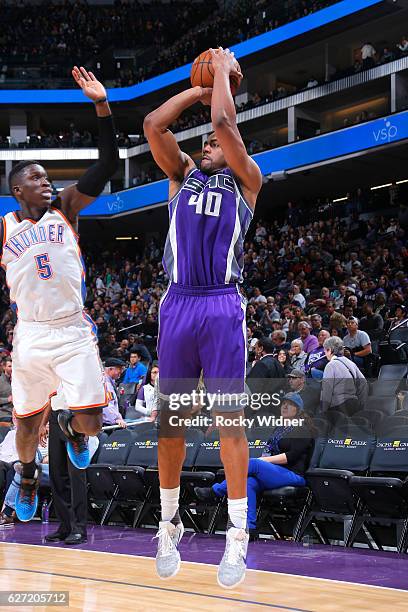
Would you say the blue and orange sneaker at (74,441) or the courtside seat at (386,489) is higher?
the blue and orange sneaker at (74,441)

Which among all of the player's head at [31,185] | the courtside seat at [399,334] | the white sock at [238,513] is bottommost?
the white sock at [238,513]

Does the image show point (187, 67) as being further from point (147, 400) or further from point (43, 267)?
point (43, 267)

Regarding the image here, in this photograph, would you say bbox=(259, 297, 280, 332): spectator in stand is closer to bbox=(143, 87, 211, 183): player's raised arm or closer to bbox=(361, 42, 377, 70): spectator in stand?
bbox=(143, 87, 211, 183): player's raised arm

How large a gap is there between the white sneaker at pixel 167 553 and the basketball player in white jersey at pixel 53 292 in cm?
68

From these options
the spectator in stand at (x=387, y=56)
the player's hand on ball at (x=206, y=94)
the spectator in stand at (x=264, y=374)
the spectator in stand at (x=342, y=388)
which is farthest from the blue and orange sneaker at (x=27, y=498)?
the spectator in stand at (x=387, y=56)

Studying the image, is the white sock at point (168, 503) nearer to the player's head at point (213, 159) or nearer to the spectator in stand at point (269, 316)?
the player's head at point (213, 159)

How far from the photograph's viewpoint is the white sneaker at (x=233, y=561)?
14.2 feet

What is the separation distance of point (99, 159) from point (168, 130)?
1.39 ft

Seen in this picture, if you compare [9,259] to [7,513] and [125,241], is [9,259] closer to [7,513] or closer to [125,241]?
[7,513]

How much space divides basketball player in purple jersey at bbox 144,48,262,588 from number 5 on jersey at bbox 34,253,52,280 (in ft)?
2.17

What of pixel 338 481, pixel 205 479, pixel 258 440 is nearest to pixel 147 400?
pixel 258 440

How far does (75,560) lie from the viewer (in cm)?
692

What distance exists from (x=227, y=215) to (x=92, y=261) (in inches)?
1100

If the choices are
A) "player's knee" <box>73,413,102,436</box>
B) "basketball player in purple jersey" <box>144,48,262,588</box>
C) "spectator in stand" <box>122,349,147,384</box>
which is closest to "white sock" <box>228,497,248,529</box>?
"basketball player in purple jersey" <box>144,48,262,588</box>
